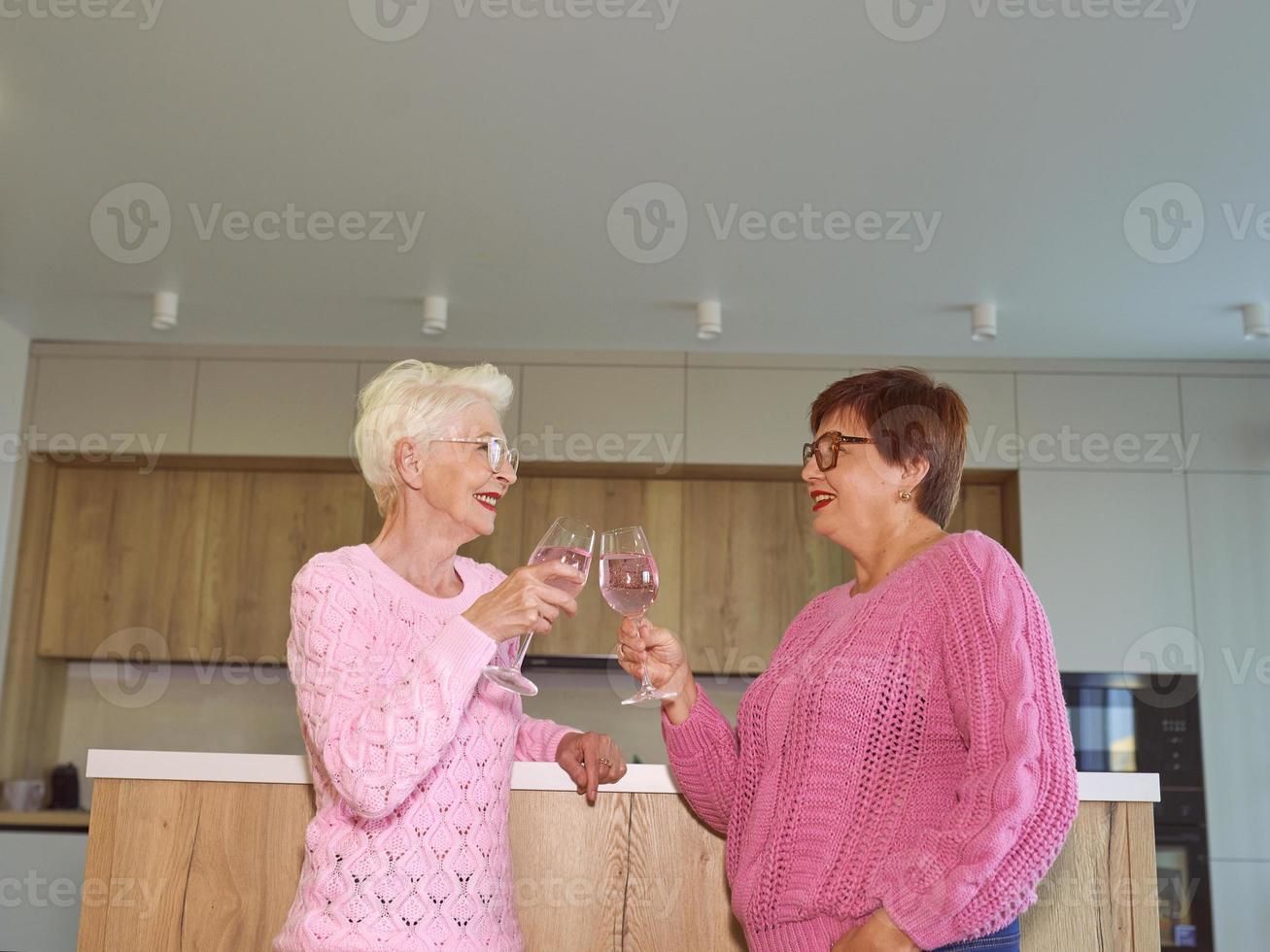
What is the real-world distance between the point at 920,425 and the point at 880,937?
2.05 feet

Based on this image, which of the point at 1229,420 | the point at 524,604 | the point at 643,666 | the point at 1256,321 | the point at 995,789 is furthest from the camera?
the point at 1229,420

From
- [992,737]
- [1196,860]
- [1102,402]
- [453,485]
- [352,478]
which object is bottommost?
[1196,860]

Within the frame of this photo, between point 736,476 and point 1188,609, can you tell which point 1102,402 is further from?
point 736,476

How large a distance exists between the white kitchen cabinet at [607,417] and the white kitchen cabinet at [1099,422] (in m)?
1.22

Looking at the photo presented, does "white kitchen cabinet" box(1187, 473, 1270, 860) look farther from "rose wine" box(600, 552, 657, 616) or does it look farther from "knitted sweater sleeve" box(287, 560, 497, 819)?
"knitted sweater sleeve" box(287, 560, 497, 819)

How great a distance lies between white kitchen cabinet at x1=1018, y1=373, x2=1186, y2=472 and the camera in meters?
4.09

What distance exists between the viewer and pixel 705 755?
1611mm

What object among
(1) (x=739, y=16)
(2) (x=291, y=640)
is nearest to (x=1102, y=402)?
(1) (x=739, y=16)

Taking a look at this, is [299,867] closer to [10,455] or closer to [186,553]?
[186,553]

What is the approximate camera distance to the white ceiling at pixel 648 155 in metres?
2.24

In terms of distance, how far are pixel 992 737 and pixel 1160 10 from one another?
1507 millimetres

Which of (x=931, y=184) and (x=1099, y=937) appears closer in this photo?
(x=1099, y=937)

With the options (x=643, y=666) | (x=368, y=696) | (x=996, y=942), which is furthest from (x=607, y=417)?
(x=996, y=942)

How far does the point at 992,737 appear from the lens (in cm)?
126
